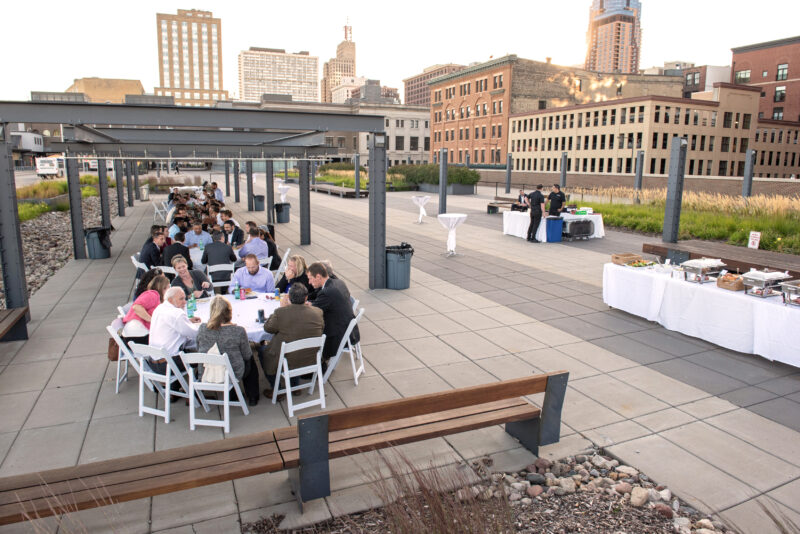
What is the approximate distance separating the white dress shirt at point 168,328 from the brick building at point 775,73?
257 feet

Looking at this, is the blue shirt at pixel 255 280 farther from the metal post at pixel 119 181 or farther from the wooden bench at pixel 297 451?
the metal post at pixel 119 181

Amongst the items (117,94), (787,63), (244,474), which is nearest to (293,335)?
(244,474)

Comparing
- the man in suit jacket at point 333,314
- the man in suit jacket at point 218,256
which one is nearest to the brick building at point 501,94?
the man in suit jacket at point 218,256

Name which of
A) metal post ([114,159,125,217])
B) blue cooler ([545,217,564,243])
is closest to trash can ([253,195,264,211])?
metal post ([114,159,125,217])

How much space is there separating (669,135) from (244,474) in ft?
164

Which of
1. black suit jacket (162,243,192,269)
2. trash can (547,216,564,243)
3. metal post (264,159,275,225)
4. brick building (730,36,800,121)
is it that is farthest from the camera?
brick building (730,36,800,121)

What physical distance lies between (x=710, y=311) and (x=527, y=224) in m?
10.3

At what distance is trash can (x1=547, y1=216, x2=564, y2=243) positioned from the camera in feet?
57.6

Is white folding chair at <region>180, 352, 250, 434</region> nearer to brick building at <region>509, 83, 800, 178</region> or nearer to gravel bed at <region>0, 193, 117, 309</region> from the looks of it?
gravel bed at <region>0, 193, 117, 309</region>

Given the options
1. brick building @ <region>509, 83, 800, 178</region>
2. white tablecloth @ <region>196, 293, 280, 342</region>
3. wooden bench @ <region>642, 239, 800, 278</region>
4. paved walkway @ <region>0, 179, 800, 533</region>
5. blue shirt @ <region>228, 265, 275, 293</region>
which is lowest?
paved walkway @ <region>0, 179, 800, 533</region>

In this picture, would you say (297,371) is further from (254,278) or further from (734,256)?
(734,256)

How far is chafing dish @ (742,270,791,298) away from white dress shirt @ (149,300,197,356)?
7369 mm

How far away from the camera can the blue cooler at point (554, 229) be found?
57.6ft

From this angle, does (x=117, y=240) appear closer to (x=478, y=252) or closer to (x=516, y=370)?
(x=478, y=252)
